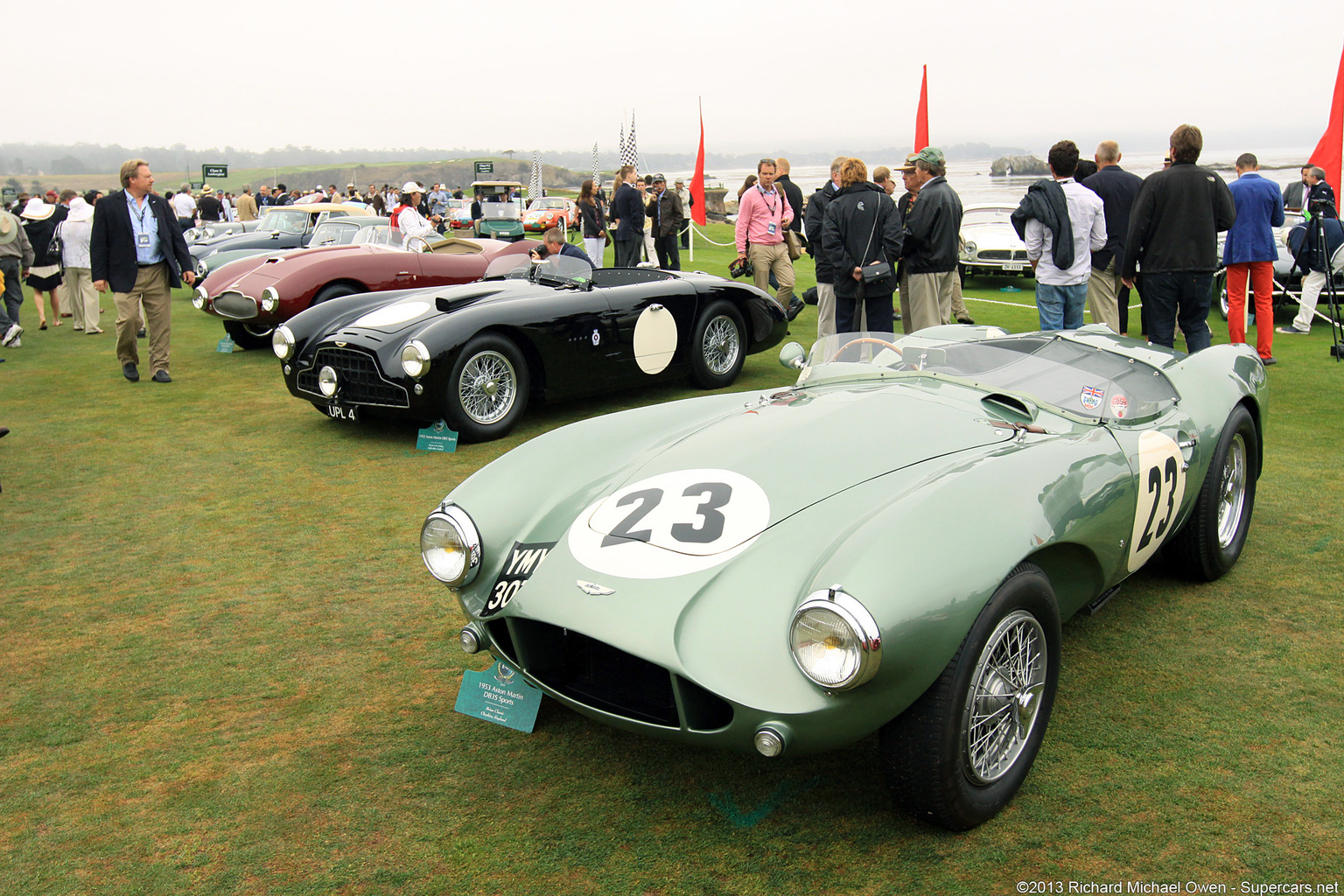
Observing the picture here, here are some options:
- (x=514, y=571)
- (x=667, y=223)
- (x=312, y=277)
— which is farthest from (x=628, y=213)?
(x=514, y=571)

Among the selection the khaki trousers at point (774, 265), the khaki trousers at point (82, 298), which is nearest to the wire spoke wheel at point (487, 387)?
the khaki trousers at point (774, 265)

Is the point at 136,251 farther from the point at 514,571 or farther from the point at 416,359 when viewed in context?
the point at 514,571

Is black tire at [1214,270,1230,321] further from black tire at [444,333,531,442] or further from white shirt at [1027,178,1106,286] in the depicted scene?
black tire at [444,333,531,442]

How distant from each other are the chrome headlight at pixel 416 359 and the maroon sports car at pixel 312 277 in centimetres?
316

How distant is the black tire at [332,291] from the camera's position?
9133 mm

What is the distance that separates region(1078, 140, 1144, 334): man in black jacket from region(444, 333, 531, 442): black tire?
4.98 metres

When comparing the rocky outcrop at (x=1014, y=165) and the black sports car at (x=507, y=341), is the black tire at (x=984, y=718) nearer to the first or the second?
the black sports car at (x=507, y=341)

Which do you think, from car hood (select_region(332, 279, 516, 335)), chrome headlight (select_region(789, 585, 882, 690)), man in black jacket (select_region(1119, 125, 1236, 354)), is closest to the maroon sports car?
car hood (select_region(332, 279, 516, 335))

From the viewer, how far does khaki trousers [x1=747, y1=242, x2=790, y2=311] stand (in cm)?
1027

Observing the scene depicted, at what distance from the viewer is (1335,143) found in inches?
395

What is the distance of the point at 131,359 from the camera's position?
8.56 metres

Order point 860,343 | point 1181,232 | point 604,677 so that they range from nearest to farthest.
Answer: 1. point 604,677
2. point 860,343
3. point 1181,232

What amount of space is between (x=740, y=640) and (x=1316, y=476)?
4638mm

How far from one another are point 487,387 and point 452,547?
3.61 m
